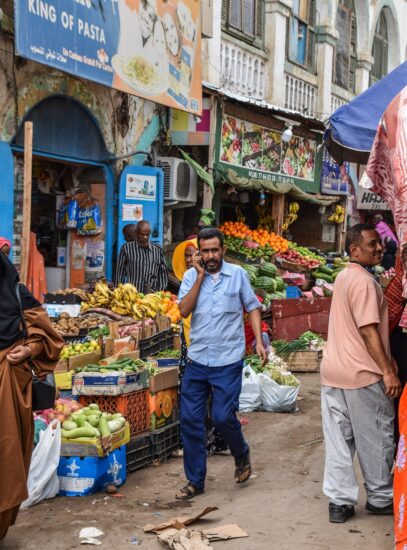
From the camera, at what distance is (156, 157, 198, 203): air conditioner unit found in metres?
12.5

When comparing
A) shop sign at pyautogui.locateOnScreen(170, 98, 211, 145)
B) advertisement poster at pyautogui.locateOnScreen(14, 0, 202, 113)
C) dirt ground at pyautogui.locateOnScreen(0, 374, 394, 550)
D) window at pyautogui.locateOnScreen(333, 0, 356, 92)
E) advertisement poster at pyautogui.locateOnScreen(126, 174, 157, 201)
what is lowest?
dirt ground at pyautogui.locateOnScreen(0, 374, 394, 550)

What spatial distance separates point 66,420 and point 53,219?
575 centimetres

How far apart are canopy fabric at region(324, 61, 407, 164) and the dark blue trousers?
170 centimetres

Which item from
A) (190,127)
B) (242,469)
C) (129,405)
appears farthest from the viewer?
(190,127)

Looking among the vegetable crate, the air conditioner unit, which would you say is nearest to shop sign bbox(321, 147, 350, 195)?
the air conditioner unit

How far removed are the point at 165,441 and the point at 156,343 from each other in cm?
146

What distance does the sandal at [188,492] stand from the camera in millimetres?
5656

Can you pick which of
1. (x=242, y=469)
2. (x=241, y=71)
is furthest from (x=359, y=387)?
(x=241, y=71)

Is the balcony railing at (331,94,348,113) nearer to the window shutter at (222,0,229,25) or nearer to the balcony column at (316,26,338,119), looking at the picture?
→ the balcony column at (316,26,338,119)

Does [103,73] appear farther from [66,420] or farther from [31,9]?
[66,420]

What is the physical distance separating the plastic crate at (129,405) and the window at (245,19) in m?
10.1

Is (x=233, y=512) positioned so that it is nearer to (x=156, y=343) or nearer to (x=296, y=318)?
(x=156, y=343)

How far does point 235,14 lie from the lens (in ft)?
50.9

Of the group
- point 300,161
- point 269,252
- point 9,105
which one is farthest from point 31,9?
point 300,161
